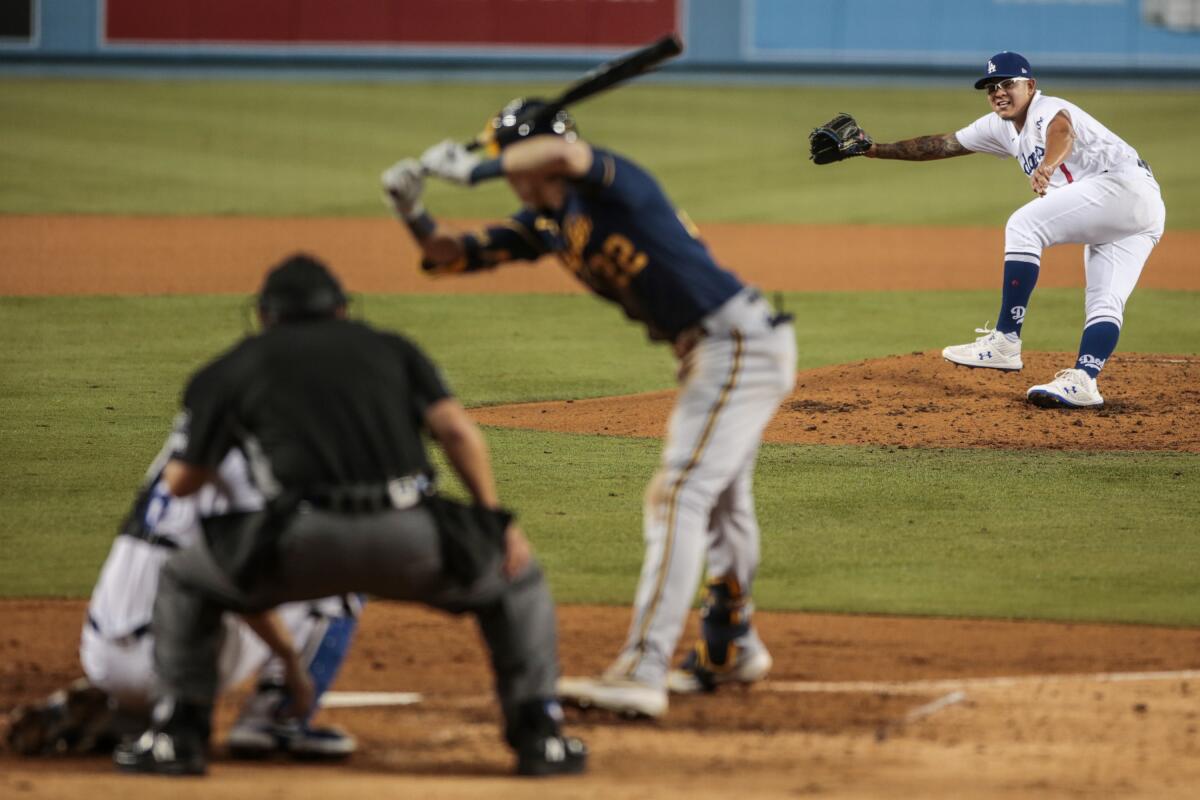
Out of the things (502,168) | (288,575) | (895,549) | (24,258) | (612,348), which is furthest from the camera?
(24,258)

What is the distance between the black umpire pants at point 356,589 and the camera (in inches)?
173

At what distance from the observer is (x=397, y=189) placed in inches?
205

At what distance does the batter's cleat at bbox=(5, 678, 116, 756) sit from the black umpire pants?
15.1 inches

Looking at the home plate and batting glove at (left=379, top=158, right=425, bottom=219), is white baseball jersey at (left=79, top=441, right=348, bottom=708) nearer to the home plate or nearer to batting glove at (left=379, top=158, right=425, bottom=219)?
the home plate

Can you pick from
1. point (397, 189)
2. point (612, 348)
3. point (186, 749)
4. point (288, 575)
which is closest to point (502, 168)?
point (397, 189)

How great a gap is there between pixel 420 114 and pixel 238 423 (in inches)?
895

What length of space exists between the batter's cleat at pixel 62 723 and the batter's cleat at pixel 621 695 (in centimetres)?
130

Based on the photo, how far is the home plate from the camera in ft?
17.5

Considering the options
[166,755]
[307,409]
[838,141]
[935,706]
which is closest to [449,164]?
[307,409]

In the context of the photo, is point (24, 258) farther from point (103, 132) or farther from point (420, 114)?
point (420, 114)

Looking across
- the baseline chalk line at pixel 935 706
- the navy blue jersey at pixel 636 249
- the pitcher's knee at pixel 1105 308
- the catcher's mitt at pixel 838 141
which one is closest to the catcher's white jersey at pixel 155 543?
the navy blue jersey at pixel 636 249

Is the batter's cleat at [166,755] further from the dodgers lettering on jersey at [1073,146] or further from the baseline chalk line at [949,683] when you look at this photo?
the dodgers lettering on jersey at [1073,146]

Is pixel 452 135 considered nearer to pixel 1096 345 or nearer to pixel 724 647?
pixel 1096 345

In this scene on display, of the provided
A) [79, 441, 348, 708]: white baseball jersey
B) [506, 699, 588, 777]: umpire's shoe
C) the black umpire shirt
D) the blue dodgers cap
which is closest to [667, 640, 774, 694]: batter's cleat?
[506, 699, 588, 777]: umpire's shoe
